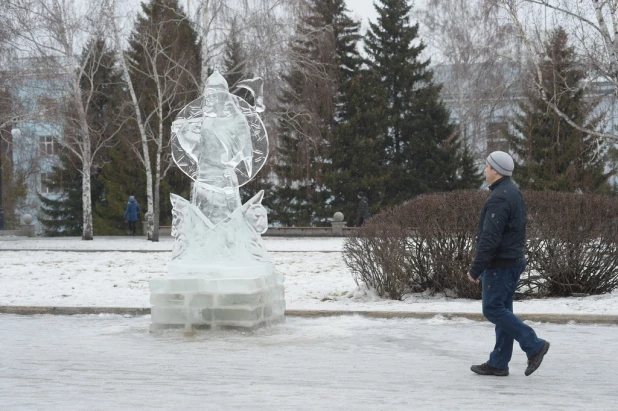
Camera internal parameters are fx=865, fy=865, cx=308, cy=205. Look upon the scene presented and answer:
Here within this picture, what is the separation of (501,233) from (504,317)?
2.20ft

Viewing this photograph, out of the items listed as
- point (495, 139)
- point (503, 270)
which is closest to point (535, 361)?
point (503, 270)

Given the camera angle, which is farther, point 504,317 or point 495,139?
point 495,139

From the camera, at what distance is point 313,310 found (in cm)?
1084

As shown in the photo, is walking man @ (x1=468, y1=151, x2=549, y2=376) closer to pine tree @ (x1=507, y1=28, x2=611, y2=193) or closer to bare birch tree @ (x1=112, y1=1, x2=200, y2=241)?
bare birch tree @ (x1=112, y1=1, x2=200, y2=241)

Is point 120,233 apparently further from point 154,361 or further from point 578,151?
point 154,361

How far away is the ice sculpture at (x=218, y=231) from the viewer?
933 cm

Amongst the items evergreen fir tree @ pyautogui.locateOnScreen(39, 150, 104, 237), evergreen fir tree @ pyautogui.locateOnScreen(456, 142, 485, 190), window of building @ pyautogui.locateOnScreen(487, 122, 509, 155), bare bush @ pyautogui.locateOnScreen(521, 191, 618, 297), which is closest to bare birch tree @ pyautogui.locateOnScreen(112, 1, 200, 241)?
evergreen fir tree @ pyautogui.locateOnScreen(39, 150, 104, 237)

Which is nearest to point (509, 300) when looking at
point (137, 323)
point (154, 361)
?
point (154, 361)

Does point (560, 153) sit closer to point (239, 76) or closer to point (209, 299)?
point (239, 76)

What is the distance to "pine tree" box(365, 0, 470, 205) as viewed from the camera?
39594 mm

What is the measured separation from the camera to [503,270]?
274 inches

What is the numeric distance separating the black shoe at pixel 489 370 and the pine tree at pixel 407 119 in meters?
31.7

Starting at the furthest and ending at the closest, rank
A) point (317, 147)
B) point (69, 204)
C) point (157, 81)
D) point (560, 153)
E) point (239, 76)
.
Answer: point (69, 204), point (317, 147), point (239, 76), point (560, 153), point (157, 81)

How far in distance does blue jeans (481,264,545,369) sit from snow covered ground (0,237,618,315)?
3503mm
